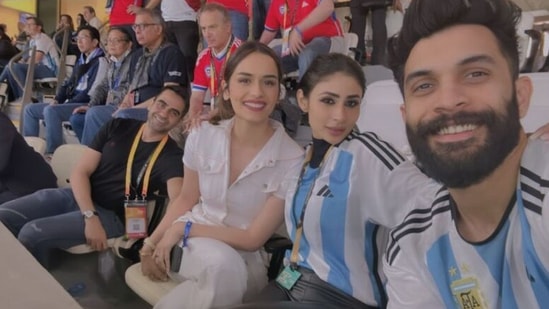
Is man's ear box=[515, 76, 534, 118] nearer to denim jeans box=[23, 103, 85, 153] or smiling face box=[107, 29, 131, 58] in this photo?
smiling face box=[107, 29, 131, 58]

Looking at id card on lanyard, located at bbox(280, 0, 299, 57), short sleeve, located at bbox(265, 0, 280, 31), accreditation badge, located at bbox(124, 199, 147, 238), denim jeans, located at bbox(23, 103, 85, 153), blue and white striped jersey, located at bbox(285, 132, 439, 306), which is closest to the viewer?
blue and white striped jersey, located at bbox(285, 132, 439, 306)

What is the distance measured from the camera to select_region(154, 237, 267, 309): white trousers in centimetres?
152

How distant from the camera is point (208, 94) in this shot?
3.15m

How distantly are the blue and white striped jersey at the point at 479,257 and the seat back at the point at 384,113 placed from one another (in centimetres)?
81

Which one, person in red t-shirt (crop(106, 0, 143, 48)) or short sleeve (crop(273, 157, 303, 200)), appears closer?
short sleeve (crop(273, 157, 303, 200))

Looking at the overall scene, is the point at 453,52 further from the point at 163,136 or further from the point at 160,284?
the point at 163,136

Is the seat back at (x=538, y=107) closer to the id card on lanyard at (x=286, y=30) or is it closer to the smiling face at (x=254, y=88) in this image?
the smiling face at (x=254, y=88)

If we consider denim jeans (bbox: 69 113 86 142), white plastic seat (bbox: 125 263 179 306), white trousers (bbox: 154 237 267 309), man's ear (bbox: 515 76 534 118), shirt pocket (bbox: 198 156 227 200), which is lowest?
white plastic seat (bbox: 125 263 179 306)

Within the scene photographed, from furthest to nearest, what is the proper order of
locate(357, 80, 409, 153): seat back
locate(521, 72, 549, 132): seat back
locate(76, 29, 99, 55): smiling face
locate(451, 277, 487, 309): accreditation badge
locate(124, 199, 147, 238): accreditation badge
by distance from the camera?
locate(76, 29, 99, 55): smiling face → locate(124, 199, 147, 238): accreditation badge → locate(357, 80, 409, 153): seat back → locate(521, 72, 549, 132): seat back → locate(451, 277, 487, 309): accreditation badge

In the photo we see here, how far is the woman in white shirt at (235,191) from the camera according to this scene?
5.36ft

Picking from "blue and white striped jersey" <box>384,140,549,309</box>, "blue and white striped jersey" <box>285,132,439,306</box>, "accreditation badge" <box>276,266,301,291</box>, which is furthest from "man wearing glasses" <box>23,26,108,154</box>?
"blue and white striped jersey" <box>384,140,549,309</box>

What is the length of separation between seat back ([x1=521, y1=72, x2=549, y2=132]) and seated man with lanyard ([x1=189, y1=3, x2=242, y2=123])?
5.32ft

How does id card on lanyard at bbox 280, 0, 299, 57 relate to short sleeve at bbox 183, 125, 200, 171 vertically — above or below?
above

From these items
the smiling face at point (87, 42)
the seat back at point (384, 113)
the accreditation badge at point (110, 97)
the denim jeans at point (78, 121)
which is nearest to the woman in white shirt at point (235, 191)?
the seat back at point (384, 113)
